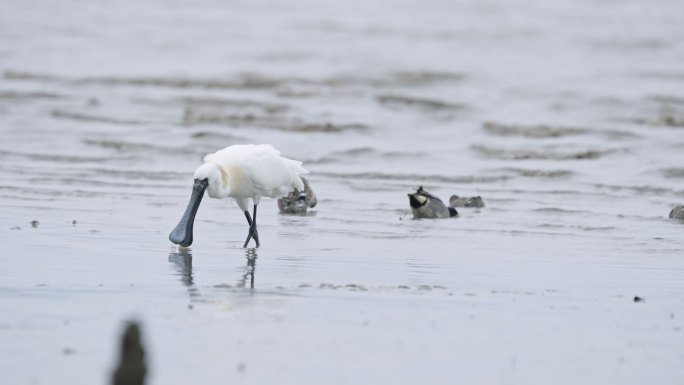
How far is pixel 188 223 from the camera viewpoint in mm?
10703

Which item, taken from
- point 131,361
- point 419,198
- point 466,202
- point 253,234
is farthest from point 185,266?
point 466,202

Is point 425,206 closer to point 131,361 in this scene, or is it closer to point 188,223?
point 188,223

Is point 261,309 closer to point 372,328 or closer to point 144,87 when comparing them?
point 372,328

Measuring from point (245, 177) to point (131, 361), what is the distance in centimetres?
682

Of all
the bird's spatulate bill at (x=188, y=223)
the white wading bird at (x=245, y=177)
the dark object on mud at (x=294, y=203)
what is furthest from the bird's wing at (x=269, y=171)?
the dark object on mud at (x=294, y=203)

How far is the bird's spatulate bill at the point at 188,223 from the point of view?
34.4 ft

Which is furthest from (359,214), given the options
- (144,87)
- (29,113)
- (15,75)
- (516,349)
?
(15,75)

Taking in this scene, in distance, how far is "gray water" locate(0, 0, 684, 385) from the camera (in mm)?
6820

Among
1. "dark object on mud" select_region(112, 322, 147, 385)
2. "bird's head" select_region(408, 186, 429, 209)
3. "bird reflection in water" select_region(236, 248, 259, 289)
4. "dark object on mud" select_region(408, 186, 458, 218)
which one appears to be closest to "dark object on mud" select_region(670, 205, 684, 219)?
"dark object on mud" select_region(408, 186, 458, 218)

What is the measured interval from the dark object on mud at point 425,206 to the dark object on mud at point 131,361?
325 inches

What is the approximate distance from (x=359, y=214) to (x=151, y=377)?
768 cm

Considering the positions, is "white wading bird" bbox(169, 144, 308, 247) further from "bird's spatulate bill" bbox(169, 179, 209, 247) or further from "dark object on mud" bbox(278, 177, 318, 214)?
"dark object on mud" bbox(278, 177, 318, 214)

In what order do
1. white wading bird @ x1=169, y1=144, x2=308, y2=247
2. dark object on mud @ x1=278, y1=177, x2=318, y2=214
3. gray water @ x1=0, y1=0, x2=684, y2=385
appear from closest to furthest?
gray water @ x1=0, y1=0, x2=684, y2=385, white wading bird @ x1=169, y1=144, x2=308, y2=247, dark object on mud @ x1=278, y1=177, x2=318, y2=214

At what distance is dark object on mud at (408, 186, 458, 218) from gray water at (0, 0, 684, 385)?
0.79 feet
